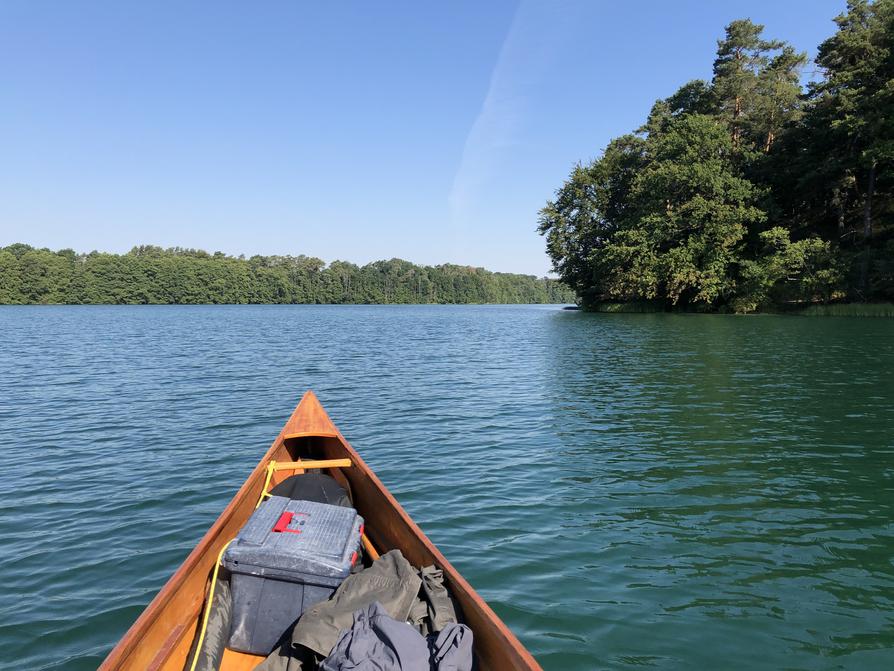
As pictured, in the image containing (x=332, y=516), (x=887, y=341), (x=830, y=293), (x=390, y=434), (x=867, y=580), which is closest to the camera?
(x=332, y=516)

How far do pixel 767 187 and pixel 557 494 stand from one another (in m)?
53.2

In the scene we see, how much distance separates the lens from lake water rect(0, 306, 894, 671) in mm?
4715

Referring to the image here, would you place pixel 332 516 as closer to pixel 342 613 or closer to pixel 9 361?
pixel 342 613

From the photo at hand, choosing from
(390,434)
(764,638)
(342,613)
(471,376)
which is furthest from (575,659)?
(471,376)

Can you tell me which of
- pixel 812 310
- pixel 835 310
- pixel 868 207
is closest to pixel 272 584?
pixel 835 310

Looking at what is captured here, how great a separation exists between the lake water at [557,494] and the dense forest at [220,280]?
68.6m

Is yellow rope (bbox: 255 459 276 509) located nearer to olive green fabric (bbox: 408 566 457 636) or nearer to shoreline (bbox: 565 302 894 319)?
olive green fabric (bbox: 408 566 457 636)

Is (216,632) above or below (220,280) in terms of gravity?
below

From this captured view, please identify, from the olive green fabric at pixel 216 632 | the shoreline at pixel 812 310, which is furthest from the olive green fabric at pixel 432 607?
the shoreline at pixel 812 310

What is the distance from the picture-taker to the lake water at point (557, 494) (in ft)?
15.5

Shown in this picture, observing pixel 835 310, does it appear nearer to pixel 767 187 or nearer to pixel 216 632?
pixel 767 187

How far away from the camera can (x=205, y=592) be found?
424cm

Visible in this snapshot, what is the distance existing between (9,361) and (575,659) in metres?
25.9

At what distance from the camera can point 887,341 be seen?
24375mm
